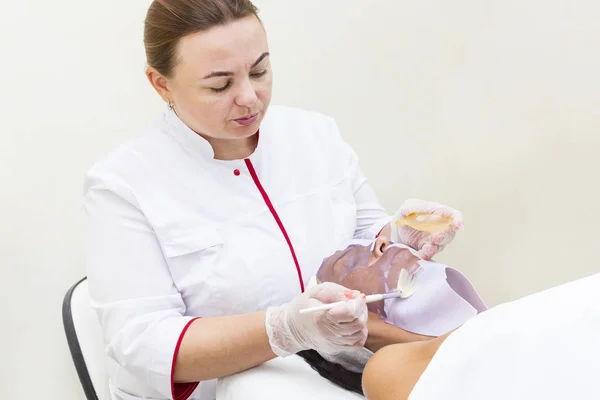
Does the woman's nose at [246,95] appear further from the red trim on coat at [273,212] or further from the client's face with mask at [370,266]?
the client's face with mask at [370,266]

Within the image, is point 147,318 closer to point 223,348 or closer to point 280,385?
point 223,348

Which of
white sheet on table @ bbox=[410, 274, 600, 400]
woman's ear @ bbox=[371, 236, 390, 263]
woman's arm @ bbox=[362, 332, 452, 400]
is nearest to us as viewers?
white sheet on table @ bbox=[410, 274, 600, 400]

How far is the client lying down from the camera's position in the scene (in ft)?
3.92

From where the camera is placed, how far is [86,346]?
150cm

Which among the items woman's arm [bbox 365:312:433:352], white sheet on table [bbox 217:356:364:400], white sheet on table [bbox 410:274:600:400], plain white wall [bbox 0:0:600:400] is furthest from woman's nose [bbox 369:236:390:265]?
plain white wall [bbox 0:0:600:400]

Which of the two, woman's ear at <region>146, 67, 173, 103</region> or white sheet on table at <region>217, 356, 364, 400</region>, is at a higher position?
woman's ear at <region>146, 67, 173, 103</region>

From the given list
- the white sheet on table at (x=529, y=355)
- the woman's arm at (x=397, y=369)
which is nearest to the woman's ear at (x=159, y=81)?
the woman's arm at (x=397, y=369)

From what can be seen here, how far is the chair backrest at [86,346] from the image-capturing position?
1.48 meters

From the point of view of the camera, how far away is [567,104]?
1.97 meters

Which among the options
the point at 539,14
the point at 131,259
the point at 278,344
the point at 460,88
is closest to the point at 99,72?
the point at 131,259

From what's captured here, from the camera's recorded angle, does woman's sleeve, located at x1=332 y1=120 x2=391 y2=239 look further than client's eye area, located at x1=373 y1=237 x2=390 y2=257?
Yes

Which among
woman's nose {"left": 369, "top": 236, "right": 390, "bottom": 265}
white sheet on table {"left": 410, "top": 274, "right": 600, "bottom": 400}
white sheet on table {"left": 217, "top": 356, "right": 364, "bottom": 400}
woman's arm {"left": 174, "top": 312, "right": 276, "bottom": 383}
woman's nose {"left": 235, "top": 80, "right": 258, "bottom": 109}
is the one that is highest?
woman's nose {"left": 235, "top": 80, "right": 258, "bottom": 109}

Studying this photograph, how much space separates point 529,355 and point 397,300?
48 cm

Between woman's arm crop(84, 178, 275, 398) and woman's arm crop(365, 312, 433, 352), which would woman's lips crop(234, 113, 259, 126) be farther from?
woman's arm crop(365, 312, 433, 352)
